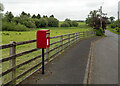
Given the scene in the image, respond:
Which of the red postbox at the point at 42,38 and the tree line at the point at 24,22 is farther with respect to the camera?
the tree line at the point at 24,22

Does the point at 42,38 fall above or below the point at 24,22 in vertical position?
below

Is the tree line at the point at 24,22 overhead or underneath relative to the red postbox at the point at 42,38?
overhead

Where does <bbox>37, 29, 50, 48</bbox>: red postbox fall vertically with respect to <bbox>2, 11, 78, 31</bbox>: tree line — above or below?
below

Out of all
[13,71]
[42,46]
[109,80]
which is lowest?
[109,80]

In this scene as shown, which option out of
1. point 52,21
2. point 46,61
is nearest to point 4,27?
point 52,21

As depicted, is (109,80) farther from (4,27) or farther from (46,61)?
(4,27)

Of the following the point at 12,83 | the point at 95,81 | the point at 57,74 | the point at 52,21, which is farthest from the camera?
the point at 52,21

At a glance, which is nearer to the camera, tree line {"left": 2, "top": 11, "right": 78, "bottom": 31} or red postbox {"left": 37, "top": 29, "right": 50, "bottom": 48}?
red postbox {"left": 37, "top": 29, "right": 50, "bottom": 48}

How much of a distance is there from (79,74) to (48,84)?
4.96 feet

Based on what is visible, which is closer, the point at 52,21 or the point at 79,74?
the point at 79,74

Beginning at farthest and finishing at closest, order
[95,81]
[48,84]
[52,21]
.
A: 1. [52,21]
2. [95,81]
3. [48,84]

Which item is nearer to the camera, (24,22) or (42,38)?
(42,38)

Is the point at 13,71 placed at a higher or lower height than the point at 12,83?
higher

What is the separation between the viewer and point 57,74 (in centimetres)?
584
